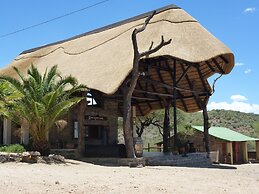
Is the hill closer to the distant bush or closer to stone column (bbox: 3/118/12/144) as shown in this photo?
stone column (bbox: 3/118/12/144)

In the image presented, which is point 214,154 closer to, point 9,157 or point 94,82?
point 94,82

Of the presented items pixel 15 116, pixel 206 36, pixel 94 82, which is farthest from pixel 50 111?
pixel 206 36

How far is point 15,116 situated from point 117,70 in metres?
5.22

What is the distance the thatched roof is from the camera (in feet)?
63.5

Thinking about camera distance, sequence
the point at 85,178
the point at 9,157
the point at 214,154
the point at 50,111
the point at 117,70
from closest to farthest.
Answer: the point at 85,178 < the point at 9,157 < the point at 50,111 < the point at 117,70 < the point at 214,154

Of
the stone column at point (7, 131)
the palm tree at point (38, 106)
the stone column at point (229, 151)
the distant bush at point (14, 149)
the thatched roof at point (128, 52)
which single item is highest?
the thatched roof at point (128, 52)

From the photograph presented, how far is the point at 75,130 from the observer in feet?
74.5

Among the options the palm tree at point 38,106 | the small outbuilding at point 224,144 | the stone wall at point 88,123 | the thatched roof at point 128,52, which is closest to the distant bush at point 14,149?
the palm tree at point 38,106

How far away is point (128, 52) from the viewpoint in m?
20.1

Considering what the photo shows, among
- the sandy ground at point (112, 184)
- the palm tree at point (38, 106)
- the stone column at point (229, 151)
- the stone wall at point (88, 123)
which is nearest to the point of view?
the sandy ground at point (112, 184)

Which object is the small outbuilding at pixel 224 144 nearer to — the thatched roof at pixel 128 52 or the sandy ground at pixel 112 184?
the thatched roof at pixel 128 52

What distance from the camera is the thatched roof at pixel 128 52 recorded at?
1936 cm

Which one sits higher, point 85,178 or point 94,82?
point 94,82

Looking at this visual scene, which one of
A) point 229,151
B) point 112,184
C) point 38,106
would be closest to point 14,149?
point 38,106
